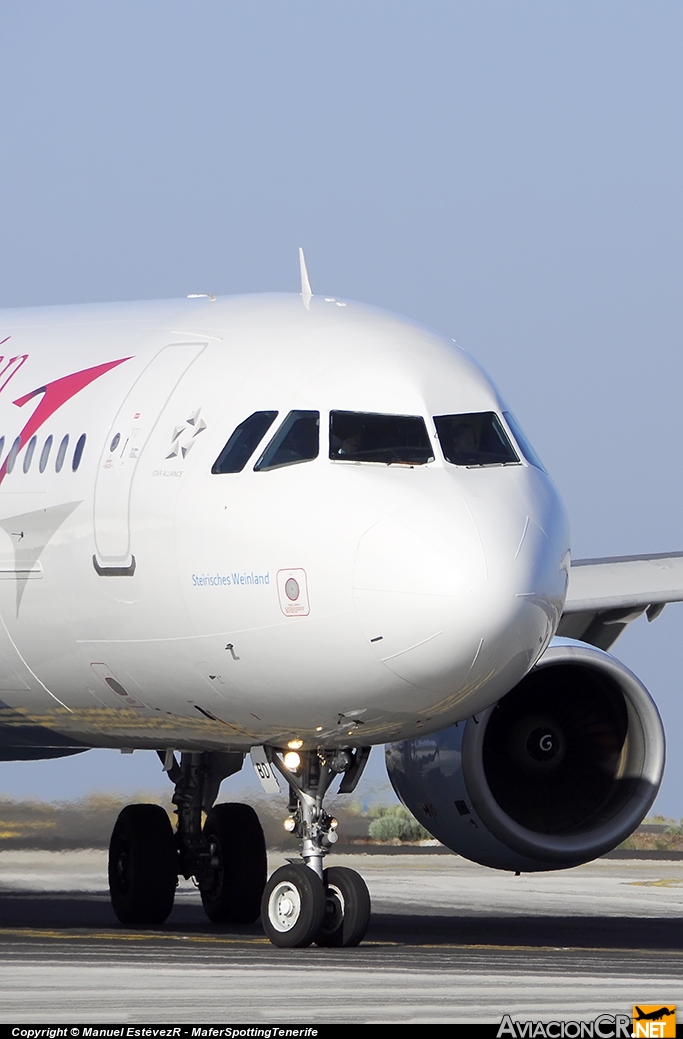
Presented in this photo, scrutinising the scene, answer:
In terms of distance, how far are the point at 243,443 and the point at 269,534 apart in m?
0.80

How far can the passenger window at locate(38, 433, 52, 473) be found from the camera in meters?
15.3

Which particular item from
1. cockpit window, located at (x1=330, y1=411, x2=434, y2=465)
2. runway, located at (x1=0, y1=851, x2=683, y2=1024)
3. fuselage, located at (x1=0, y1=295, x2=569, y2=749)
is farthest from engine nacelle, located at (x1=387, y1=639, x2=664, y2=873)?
cockpit window, located at (x1=330, y1=411, x2=434, y2=465)

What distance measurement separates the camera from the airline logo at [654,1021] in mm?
9820

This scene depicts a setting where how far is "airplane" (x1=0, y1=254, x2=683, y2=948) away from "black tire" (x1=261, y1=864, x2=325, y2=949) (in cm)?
2

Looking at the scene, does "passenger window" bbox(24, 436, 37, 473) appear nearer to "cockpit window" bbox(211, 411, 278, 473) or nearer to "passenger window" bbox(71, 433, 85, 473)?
"passenger window" bbox(71, 433, 85, 473)

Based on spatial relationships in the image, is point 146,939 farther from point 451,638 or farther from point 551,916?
point 551,916

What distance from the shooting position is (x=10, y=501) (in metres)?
15.5

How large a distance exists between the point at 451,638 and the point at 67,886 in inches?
602

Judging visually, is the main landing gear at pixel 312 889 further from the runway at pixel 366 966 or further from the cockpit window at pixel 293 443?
the cockpit window at pixel 293 443

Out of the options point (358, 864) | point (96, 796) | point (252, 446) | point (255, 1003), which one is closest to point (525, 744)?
point (252, 446)

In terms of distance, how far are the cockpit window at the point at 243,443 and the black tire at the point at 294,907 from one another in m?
2.60

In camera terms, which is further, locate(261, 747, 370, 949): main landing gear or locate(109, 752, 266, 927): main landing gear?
locate(109, 752, 266, 927): main landing gear

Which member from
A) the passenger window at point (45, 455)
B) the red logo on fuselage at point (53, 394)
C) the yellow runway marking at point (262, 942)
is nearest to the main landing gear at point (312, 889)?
the yellow runway marking at point (262, 942)

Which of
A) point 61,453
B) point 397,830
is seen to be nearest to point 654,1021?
point 61,453
